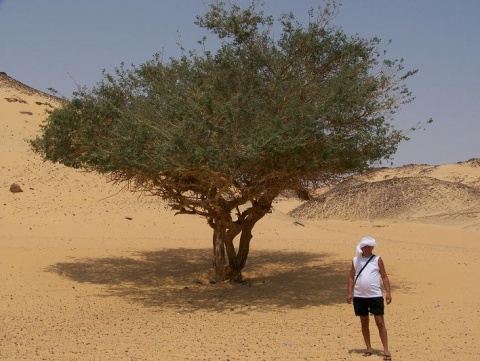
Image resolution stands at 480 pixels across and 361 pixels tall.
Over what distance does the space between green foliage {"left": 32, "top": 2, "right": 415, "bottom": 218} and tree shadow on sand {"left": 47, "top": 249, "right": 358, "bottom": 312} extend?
1.91m

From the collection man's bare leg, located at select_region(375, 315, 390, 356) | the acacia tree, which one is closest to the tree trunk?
the acacia tree

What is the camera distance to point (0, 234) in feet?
72.2

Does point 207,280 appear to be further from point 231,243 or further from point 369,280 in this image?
point 369,280

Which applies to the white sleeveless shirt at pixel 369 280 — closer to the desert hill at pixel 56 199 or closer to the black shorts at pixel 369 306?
the black shorts at pixel 369 306

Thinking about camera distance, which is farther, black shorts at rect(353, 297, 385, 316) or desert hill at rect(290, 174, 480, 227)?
desert hill at rect(290, 174, 480, 227)

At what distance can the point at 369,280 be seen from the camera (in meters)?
8.99

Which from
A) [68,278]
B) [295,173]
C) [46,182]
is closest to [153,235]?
[46,182]

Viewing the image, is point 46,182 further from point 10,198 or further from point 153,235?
point 153,235

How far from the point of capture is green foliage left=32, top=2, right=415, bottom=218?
12422mm

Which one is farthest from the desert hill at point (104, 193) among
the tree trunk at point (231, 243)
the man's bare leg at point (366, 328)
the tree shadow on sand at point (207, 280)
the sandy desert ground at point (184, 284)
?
the man's bare leg at point (366, 328)

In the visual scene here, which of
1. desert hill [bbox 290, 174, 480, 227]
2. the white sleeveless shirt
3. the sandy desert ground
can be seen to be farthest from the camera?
desert hill [bbox 290, 174, 480, 227]

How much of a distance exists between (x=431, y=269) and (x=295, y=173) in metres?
6.75

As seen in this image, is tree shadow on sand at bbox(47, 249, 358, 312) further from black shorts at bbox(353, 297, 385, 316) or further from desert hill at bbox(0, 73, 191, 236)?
desert hill at bbox(0, 73, 191, 236)

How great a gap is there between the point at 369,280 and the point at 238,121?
4.76 meters
